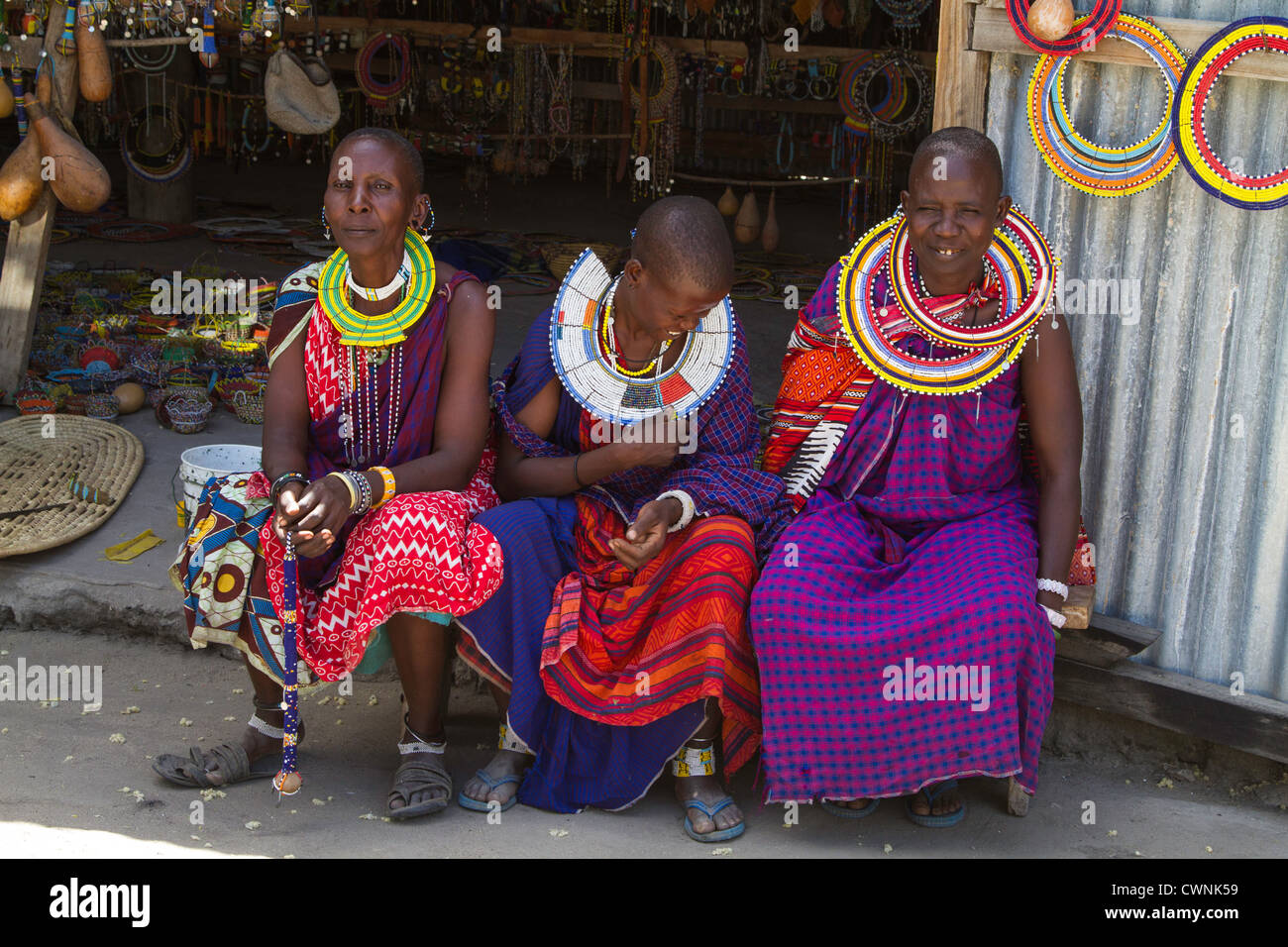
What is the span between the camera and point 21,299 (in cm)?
548

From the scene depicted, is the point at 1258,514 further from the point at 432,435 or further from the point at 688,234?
the point at 432,435

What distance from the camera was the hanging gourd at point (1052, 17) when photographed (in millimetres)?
3373

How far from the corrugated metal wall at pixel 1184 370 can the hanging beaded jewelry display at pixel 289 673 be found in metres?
2.06

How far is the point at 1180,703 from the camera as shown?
11.6ft

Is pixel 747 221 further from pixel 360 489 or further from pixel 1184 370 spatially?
pixel 360 489

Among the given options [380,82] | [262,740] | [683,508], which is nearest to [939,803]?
[683,508]

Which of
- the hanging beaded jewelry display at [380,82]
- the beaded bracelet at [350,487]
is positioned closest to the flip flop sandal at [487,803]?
the beaded bracelet at [350,487]

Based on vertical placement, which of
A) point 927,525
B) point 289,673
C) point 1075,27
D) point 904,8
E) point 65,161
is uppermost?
point 904,8

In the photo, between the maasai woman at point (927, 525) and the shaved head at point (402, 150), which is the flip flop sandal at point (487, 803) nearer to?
the maasai woman at point (927, 525)

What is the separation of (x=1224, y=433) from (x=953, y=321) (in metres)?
0.75

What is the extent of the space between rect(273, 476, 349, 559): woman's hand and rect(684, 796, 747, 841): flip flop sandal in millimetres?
1036

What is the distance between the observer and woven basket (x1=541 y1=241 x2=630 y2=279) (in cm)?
812

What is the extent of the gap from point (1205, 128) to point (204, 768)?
9.45 ft
